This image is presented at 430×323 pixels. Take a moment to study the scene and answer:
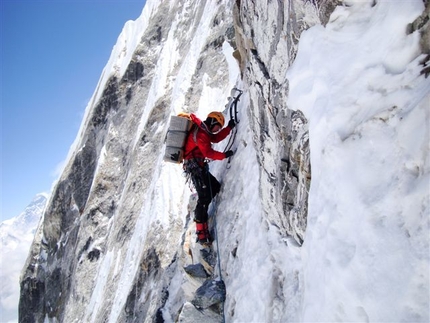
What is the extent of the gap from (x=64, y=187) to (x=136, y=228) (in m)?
14.3

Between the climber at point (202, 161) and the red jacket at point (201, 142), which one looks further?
the climber at point (202, 161)

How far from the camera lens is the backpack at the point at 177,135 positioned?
708 cm

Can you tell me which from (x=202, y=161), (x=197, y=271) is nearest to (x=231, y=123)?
(x=202, y=161)

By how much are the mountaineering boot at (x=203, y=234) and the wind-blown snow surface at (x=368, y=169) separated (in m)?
3.41

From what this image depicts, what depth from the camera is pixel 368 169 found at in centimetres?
298

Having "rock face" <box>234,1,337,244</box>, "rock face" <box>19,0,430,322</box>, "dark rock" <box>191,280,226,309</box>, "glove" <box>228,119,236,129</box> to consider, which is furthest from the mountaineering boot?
"glove" <box>228,119,236,129</box>

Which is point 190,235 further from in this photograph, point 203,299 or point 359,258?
point 359,258

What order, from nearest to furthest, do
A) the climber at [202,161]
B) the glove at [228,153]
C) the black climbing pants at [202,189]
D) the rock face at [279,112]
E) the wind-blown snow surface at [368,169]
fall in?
1. the wind-blown snow surface at [368,169]
2. the rock face at [279,112]
3. the climber at [202,161]
4. the black climbing pants at [202,189]
5. the glove at [228,153]

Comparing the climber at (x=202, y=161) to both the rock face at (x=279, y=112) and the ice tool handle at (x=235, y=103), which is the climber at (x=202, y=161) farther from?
the rock face at (x=279, y=112)

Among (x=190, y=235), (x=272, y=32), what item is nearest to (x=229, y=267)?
(x=190, y=235)

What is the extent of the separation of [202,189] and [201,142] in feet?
3.39

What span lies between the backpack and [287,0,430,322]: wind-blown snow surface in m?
3.58

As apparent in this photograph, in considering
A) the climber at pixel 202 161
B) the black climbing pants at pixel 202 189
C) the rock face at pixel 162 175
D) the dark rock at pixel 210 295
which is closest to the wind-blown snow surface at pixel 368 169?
the rock face at pixel 162 175

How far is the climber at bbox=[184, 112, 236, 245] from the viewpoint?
23.1 feet
